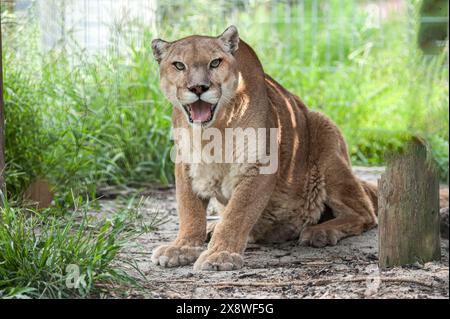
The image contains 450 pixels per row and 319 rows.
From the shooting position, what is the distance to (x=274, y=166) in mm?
4941

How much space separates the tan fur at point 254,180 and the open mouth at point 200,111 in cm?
8

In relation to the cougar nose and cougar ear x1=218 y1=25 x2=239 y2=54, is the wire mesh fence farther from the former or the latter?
the cougar nose

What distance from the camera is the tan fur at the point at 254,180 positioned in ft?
15.2

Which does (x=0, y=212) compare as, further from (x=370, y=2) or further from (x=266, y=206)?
(x=370, y=2)

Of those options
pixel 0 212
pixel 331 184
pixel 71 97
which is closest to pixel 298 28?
pixel 71 97

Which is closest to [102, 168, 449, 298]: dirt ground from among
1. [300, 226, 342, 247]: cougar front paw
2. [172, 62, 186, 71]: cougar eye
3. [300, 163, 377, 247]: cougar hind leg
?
[300, 226, 342, 247]: cougar front paw

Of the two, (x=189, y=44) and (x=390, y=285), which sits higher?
(x=189, y=44)

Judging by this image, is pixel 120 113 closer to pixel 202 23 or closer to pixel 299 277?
pixel 202 23

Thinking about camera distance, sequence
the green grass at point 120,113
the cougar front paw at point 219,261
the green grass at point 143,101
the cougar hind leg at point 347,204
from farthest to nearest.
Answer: the cougar hind leg at point 347,204, the cougar front paw at point 219,261, the green grass at point 143,101, the green grass at point 120,113

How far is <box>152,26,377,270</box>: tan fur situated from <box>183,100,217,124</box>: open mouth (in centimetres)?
8

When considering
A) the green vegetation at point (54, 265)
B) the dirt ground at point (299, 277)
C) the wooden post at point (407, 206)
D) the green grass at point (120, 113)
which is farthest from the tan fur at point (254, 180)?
the wooden post at point (407, 206)

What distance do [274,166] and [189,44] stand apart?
89cm

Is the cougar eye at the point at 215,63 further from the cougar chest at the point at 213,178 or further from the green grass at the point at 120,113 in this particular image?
the green grass at the point at 120,113

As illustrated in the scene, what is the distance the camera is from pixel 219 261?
4480mm
